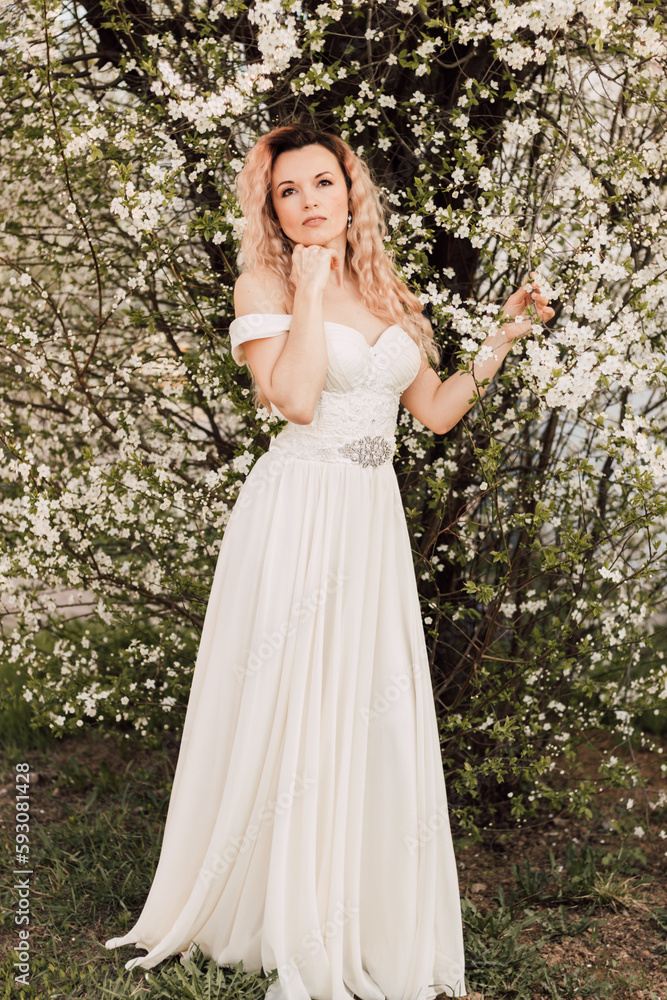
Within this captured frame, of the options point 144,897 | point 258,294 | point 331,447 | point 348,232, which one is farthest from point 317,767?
point 348,232

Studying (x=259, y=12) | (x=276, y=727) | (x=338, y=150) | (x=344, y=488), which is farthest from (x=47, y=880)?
(x=259, y=12)

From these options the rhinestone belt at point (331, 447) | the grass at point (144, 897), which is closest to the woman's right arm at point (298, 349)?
the rhinestone belt at point (331, 447)

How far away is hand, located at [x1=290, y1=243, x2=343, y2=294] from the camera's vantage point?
6.91 feet

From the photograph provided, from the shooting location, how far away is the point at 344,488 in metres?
2.21

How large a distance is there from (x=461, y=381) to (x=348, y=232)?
507 millimetres

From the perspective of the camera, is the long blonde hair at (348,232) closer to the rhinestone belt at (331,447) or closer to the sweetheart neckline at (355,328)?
the sweetheart neckline at (355,328)

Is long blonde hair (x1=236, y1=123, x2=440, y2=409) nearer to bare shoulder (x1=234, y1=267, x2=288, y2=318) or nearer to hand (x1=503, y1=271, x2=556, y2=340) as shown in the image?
bare shoulder (x1=234, y1=267, x2=288, y2=318)

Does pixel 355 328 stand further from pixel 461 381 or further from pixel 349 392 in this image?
pixel 461 381

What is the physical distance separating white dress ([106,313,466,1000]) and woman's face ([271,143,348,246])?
0.28 meters

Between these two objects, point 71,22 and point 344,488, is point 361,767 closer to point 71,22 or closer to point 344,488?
Result: point 344,488

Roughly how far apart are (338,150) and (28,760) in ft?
9.23

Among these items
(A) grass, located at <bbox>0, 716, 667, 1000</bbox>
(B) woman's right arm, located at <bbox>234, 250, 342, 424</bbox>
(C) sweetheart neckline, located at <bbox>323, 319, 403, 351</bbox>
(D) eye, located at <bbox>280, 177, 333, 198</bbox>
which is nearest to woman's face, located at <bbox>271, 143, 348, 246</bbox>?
(D) eye, located at <bbox>280, 177, 333, 198</bbox>

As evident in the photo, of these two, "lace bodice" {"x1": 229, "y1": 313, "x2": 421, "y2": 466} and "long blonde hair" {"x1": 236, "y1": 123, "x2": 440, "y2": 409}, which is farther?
"long blonde hair" {"x1": 236, "y1": 123, "x2": 440, "y2": 409}

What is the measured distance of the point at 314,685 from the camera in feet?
7.02
